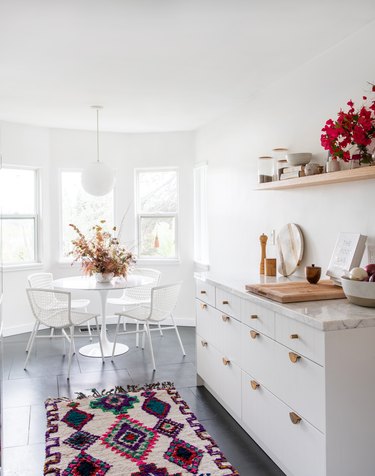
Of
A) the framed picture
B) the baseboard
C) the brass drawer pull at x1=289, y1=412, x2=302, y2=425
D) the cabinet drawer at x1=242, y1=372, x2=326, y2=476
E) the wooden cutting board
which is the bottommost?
the baseboard

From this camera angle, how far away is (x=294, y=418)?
7.23 ft

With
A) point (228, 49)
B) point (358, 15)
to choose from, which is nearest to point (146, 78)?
point (228, 49)

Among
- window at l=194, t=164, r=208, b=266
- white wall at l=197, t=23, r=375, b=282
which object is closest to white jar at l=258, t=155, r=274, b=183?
white wall at l=197, t=23, r=375, b=282

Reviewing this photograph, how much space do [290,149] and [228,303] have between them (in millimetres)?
1313

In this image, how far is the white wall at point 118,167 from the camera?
5648 mm

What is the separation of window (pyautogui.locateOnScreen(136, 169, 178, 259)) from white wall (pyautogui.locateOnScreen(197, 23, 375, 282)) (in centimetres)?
80

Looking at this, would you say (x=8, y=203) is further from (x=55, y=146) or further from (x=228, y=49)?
(x=228, y=49)

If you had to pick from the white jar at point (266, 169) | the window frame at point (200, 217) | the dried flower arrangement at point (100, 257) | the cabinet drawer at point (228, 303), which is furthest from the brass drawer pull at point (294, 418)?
the window frame at point (200, 217)

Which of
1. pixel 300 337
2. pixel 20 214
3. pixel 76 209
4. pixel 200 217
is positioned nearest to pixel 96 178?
pixel 76 209

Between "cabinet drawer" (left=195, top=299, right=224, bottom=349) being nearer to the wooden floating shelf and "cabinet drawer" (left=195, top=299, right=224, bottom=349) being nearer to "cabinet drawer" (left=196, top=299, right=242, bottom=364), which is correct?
"cabinet drawer" (left=196, top=299, right=242, bottom=364)

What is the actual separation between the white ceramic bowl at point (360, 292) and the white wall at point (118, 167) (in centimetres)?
372

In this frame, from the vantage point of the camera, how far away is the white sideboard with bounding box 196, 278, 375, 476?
1995 millimetres

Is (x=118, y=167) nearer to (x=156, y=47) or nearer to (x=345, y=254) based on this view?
(x=156, y=47)

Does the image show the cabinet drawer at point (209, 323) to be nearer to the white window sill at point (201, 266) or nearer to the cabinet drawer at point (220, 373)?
the cabinet drawer at point (220, 373)
